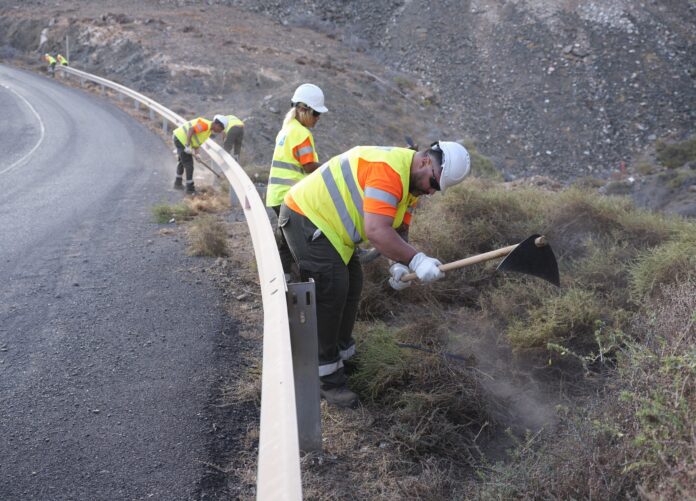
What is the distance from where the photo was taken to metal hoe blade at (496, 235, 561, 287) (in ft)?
13.1

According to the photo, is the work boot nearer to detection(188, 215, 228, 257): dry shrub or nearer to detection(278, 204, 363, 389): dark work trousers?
detection(278, 204, 363, 389): dark work trousers

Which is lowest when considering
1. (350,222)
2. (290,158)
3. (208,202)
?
(208,202)

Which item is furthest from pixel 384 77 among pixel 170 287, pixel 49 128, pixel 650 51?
pixel 170 287

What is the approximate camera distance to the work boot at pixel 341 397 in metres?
3.86

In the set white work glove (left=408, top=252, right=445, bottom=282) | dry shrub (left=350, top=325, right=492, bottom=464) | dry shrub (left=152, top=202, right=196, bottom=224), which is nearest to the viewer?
dry shrub (left=350, top=325, right=492, bottom=464)

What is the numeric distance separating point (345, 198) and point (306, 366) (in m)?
1.15

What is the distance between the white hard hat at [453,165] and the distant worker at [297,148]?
2.22 metres

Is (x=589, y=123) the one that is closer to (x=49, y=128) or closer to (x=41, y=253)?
(x=49, y=128)

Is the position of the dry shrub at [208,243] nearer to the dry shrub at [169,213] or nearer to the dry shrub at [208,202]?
the dry shrub at [169,213]

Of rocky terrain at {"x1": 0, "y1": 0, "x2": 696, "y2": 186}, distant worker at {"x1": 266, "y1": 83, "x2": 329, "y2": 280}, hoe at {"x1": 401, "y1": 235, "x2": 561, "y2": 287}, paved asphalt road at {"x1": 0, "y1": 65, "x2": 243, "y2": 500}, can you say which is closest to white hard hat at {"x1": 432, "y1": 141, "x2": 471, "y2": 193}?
hoe at {"x1": 401, "y1": 235, "x2": 561, "y2": 287}

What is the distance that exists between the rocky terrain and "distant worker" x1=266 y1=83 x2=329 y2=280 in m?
9.95

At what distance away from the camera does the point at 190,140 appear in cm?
1016

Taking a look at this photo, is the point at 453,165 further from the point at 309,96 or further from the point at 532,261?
the point at 309,96

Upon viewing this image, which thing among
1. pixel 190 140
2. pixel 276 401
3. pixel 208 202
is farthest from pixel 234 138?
pixel 276 401
